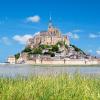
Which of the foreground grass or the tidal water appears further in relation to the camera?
the tidal water

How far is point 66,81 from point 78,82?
0.50 metres

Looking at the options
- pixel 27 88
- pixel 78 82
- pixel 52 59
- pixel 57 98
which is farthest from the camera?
pixel 52 59

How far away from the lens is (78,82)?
16.0 meters

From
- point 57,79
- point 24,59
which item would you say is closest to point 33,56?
point 24,59

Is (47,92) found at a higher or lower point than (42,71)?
lower

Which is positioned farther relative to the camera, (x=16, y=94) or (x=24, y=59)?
(x=24, y=59)

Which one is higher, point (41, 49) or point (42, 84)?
point (41, 49)

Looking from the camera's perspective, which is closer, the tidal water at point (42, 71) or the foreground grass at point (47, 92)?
the foreground grass at point (47, 92)

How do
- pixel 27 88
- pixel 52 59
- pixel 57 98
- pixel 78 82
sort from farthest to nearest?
1. pixel 52 59
2. pixel 78 82
3. pixel 27 88
4. pixel 57 98

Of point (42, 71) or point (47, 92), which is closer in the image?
point (47, 92)

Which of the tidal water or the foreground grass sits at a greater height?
the tidal water

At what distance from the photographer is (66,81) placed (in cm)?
1603

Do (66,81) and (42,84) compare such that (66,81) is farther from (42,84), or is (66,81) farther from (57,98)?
(57,98)

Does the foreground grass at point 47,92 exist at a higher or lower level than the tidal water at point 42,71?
lower
